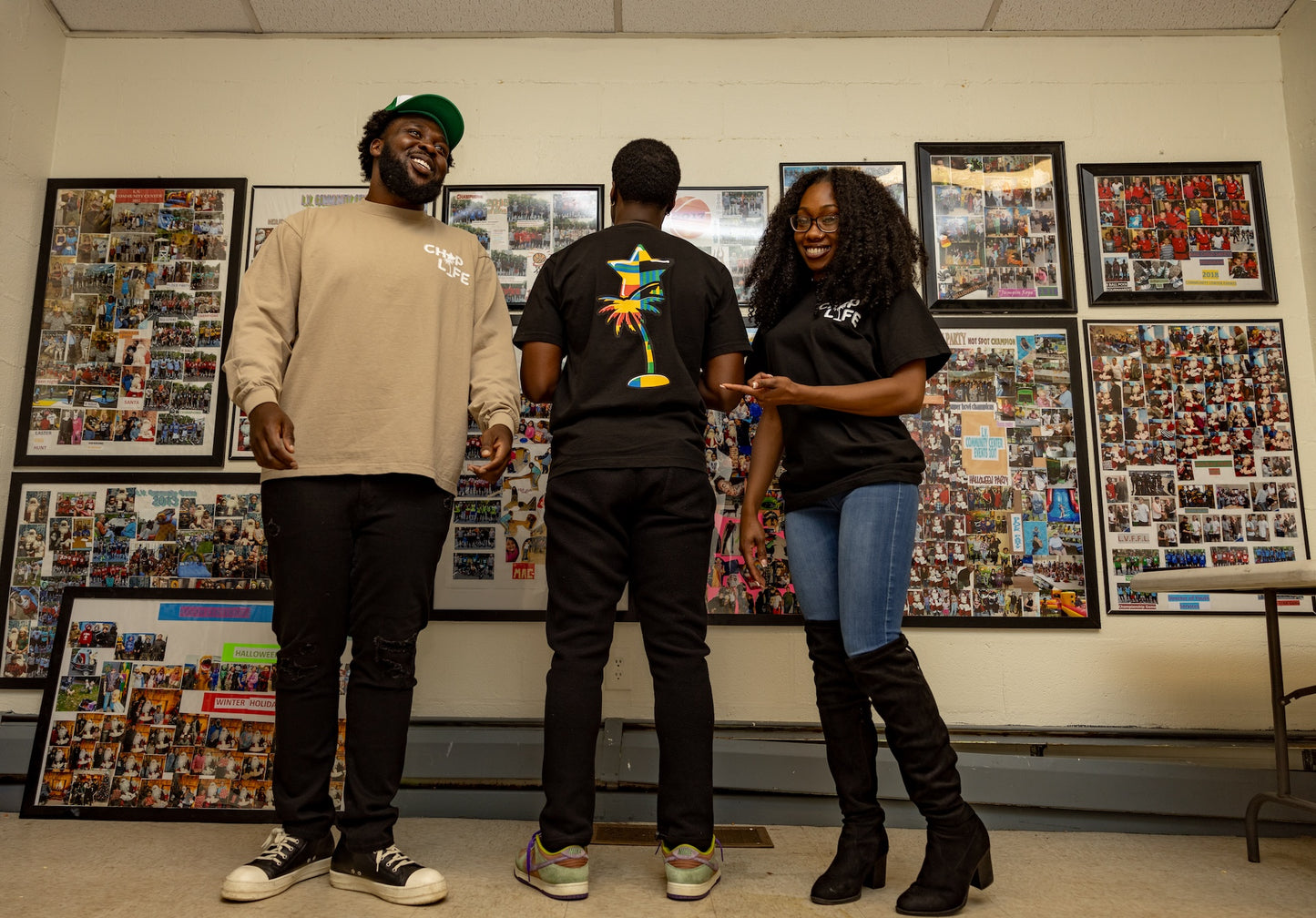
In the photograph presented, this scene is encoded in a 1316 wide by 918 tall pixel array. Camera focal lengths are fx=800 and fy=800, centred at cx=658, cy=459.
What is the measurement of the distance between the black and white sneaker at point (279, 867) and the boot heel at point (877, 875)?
3.78ft

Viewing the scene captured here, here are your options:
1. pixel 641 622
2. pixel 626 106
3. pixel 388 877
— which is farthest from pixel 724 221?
pixel 388 877

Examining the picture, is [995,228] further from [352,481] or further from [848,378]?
[352,481]

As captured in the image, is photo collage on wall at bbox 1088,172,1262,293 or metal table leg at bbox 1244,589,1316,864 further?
photo collage on wall at bbox 1088,172,1262,293

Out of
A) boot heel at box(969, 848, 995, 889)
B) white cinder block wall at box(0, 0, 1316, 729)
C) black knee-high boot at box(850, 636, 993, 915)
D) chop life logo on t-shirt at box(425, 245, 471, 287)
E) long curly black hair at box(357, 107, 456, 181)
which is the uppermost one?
white cinder block wall at box(0, 0, 1316, 729)

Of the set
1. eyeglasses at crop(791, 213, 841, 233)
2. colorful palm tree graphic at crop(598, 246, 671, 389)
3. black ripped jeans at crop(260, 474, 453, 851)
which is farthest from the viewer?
eyeglasses at crop(791, 213, 841, 233)

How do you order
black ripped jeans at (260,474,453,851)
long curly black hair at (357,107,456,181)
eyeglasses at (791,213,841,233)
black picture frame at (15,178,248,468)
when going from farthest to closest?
black picture frame at (15,178,248,468) → long curly black hair at (357,107,456,181) → eyeglasses at (791,213,841,233) → black ripped jeans at (260,474,453,851)

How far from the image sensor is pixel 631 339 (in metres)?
1.75

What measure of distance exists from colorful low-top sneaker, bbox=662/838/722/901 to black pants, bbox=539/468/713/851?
20 millimetres

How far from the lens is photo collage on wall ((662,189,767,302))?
8.45 ft

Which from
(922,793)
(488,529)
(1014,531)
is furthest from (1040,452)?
(488,529)

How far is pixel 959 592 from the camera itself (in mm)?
2424

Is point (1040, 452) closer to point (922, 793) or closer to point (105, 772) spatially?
point (922, 793)

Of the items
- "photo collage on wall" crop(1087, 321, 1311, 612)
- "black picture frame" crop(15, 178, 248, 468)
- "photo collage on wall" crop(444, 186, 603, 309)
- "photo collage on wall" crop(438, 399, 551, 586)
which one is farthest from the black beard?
"photo collage on wall" crop(1087, 321, 1311, 612)

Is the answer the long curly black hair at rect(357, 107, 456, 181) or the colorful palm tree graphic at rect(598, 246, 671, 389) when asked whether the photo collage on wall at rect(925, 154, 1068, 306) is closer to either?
the colorful palm tree graphic at rect(598, 246, 671, 389)
